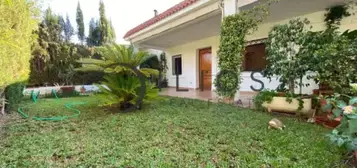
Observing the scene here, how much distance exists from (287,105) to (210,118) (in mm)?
1588

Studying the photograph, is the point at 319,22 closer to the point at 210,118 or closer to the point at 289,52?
the point at 289,52

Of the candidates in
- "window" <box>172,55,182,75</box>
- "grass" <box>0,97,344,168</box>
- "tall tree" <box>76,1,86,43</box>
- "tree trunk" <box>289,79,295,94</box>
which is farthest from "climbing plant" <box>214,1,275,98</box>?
"tall tree" <box>76,1,86,43</box>

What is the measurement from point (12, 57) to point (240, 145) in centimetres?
463

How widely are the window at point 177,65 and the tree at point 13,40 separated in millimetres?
7580

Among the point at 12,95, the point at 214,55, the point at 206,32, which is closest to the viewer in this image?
the point at 12,95

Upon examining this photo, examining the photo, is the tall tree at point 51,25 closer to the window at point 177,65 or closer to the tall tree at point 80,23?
the tall tree at point 80,23

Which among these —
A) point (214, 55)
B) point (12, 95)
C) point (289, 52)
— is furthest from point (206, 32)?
point (12, 95)

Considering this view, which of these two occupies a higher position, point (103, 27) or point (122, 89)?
point (103, 27)

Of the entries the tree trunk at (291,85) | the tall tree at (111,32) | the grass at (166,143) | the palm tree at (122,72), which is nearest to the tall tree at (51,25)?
the tall tree at (111,32)

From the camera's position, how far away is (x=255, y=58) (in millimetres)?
7535

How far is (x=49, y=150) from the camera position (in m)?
2.30

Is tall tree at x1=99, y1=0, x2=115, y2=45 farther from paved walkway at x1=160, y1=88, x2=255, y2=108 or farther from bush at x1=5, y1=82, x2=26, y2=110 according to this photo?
bush at x1=5, y1=82, x2=26, y2=110

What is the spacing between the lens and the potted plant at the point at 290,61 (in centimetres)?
394

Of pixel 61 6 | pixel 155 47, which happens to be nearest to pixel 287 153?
pixel 155 47
